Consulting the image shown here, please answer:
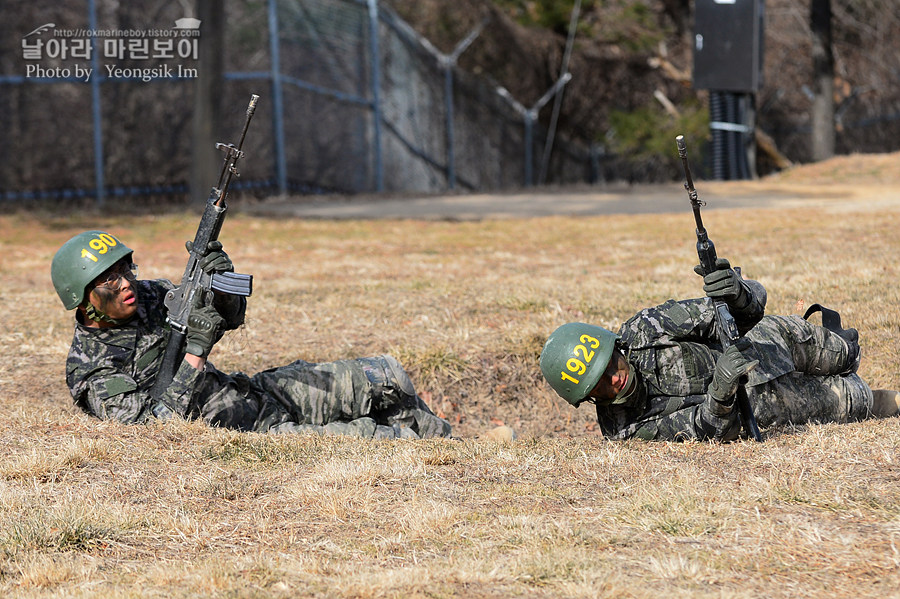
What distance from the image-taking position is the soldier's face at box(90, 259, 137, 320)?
5.22 meters

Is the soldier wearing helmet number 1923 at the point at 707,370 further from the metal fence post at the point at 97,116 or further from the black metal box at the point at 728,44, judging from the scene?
the black metal box at the point at 728,44

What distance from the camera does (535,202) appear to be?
15984 mm

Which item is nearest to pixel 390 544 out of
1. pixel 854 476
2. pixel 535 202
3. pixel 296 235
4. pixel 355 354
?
pixel 854 476

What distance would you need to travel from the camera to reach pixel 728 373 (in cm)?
460

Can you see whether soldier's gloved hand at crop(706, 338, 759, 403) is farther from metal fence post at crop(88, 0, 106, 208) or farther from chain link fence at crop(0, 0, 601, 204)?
metal fence post at crop(88, 0, 106, 208)

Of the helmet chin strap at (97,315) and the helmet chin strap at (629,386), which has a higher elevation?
the helmet chin strap at (97,315)

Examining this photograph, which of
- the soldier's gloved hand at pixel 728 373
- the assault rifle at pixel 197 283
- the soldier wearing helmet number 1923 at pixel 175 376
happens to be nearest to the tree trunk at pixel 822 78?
Result: the soldier wearing helmet number 1923 at pixel 175 376

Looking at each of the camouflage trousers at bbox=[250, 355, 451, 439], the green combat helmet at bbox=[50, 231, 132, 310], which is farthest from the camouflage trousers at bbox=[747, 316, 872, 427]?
the green combat helmet at bbox=[50, 231, 132, 310]

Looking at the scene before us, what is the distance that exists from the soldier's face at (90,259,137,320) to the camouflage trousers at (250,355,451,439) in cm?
77

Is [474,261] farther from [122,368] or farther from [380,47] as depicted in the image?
[380,47]

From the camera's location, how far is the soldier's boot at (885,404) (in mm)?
5551

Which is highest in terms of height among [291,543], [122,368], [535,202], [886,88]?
[886,88]

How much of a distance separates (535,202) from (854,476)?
12.1 meters

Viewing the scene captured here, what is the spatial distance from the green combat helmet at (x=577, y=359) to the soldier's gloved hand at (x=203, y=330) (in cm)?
166
